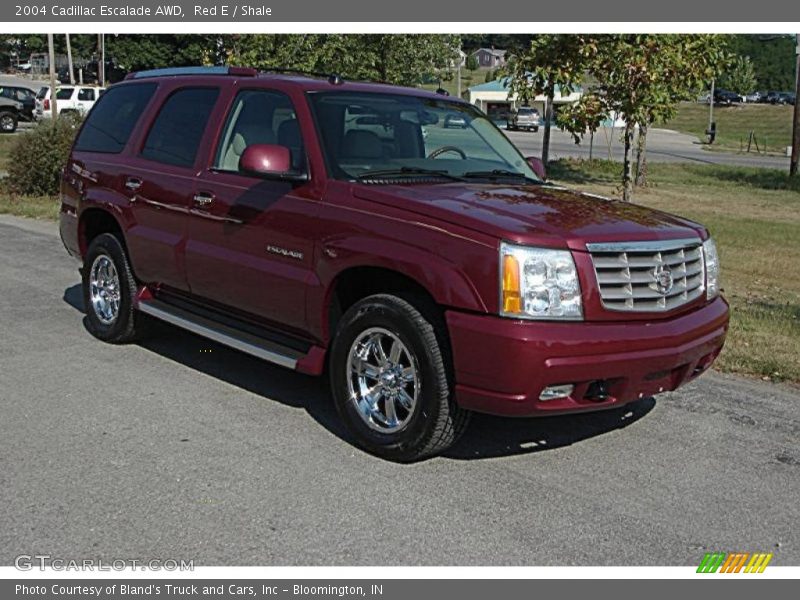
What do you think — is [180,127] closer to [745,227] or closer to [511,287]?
[511,287]

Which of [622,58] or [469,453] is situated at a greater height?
[622,58]

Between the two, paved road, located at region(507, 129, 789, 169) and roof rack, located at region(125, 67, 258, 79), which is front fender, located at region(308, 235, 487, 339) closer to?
roof rack, located at region(125, 67, 258, 79)

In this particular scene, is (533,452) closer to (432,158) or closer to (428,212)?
(428,212)

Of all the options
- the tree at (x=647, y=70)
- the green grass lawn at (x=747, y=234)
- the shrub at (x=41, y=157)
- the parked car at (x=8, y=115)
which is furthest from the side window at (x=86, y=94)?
the tree at (x=647, y=70)

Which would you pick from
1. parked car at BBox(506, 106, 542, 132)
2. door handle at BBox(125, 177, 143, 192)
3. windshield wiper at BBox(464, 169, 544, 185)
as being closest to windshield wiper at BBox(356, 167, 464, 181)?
windshield wiper at BBox(464, 169, 544, 185)

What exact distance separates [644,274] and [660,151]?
138 feet

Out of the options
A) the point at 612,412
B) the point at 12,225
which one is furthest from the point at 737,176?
the point at 612,412

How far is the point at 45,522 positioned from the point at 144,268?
288 cm

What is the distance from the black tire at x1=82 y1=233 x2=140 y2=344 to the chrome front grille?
3638 mm

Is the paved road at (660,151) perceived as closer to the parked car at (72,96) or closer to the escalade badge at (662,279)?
the parked car at (72,96)

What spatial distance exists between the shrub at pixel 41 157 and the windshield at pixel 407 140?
12.3 m

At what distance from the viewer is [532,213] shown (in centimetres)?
492

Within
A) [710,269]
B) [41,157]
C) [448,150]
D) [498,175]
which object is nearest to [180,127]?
[448,150]
